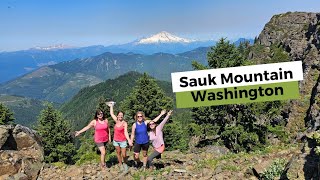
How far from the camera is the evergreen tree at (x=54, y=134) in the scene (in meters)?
46.6

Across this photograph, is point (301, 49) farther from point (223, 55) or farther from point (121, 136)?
point (121, 136)

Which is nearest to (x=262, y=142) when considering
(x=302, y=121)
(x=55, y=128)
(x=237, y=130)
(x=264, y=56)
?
(x=237, y=130)

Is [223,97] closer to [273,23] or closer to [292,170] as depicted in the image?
[292,170]

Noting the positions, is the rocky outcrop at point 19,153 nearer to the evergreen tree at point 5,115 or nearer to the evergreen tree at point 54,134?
the evergreen tree at point 54,134

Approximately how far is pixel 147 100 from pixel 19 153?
23.7 meters

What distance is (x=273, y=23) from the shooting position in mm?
150250

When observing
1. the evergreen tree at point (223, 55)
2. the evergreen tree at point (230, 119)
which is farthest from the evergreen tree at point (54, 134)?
the evergreen tree at point (223, 55)

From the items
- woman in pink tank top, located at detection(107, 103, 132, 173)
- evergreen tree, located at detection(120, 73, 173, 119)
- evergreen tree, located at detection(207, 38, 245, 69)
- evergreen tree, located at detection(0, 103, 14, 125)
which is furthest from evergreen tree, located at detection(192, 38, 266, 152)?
evergreen tree, located at detection(0, 103, 14, 125)

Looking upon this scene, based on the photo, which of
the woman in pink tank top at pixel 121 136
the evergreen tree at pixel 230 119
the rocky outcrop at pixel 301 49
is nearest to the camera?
the woman in pink tank top at pixel 121 136

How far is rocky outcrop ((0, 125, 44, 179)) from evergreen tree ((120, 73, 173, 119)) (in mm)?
21389

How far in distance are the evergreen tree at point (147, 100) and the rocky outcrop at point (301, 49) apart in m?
15.6

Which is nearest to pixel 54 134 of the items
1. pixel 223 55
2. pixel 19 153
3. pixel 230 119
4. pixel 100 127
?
pixel 230 119

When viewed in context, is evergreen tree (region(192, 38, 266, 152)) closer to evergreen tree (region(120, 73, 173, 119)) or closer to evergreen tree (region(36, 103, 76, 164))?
evergreen tree (region(120, 73, 173, 119))

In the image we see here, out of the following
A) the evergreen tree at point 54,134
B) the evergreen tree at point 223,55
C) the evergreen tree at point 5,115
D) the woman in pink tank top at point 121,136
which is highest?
the evergreen tree at point 223,55
